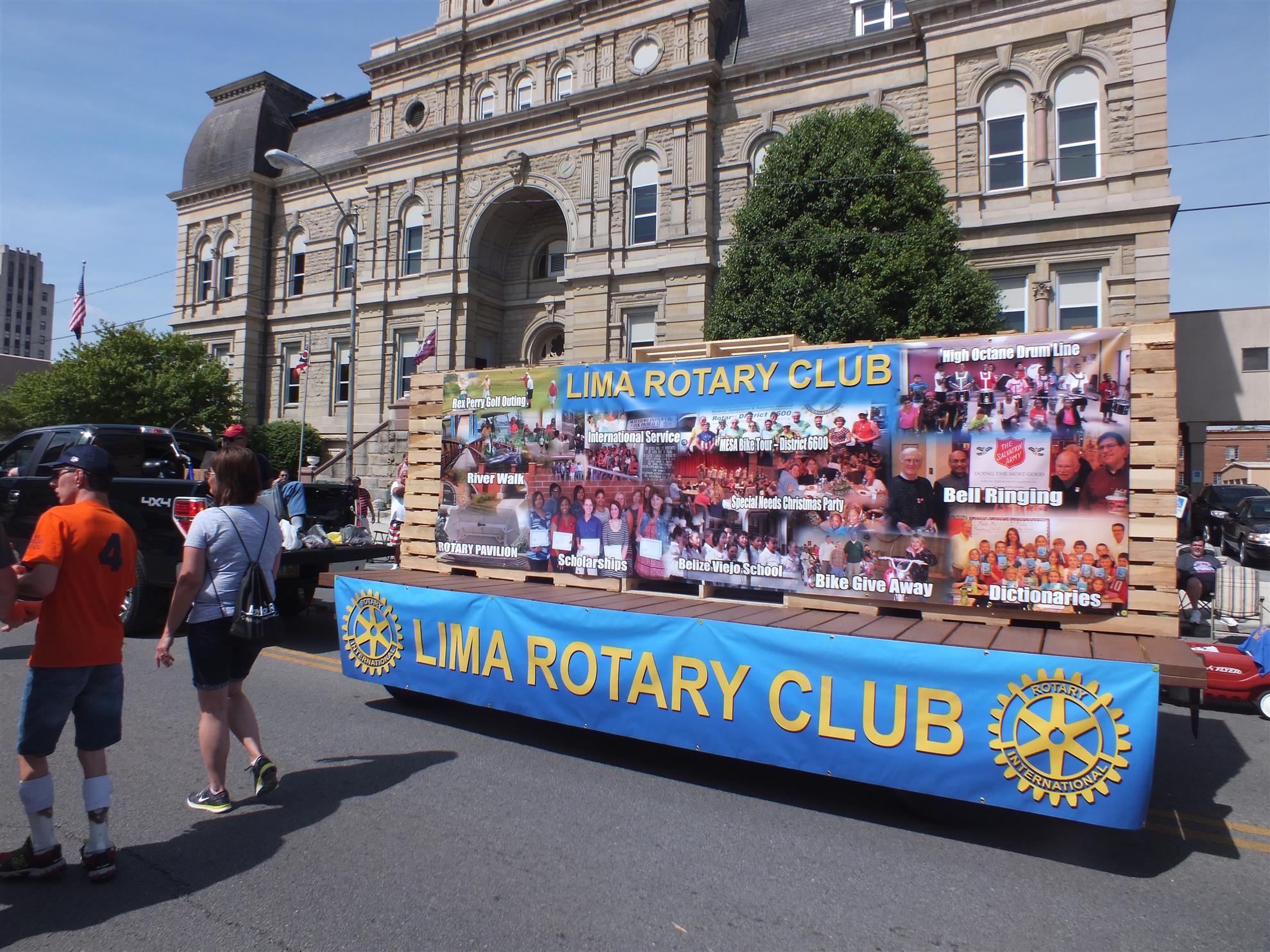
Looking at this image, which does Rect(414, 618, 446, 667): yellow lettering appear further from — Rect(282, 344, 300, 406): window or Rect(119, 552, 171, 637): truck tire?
Rect(282, 344, 300, 406): window

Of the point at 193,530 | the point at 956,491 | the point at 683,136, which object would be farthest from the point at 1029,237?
the point at 193,530

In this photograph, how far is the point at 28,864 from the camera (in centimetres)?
362

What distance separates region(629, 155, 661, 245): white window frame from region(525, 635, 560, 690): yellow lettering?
1916 centimetres

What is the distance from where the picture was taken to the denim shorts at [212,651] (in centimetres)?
450

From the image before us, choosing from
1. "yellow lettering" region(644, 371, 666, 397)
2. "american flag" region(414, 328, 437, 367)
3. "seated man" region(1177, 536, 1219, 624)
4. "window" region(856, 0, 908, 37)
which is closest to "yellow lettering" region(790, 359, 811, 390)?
"yellow lettering" region(644, 371, 666, 397)

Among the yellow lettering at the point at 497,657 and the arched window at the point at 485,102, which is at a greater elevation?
the arched window at the point at 485,102

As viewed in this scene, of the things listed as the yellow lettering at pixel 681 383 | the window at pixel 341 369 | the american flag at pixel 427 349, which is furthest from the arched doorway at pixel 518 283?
the yellow lettering at pixel 681 383

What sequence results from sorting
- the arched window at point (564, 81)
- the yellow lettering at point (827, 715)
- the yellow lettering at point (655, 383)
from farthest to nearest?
the arched window at point (564, 81)
the yellow lettering at point (655, 383)
the yellow lettering at point (827, 715)

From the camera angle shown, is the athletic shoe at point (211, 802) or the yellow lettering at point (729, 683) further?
the yellow lettering at point (729, 683)

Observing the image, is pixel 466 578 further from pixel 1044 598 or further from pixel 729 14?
pixel 729 14

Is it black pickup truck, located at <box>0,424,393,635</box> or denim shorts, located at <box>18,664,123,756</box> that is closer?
denim shorts, located at <box>18,664,123,756</box>

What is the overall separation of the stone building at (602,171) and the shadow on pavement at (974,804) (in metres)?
14.8

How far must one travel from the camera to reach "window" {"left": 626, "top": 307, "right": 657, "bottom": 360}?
2320 cm

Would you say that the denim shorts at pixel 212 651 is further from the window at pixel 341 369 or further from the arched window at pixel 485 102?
the window at pixel 341 369
